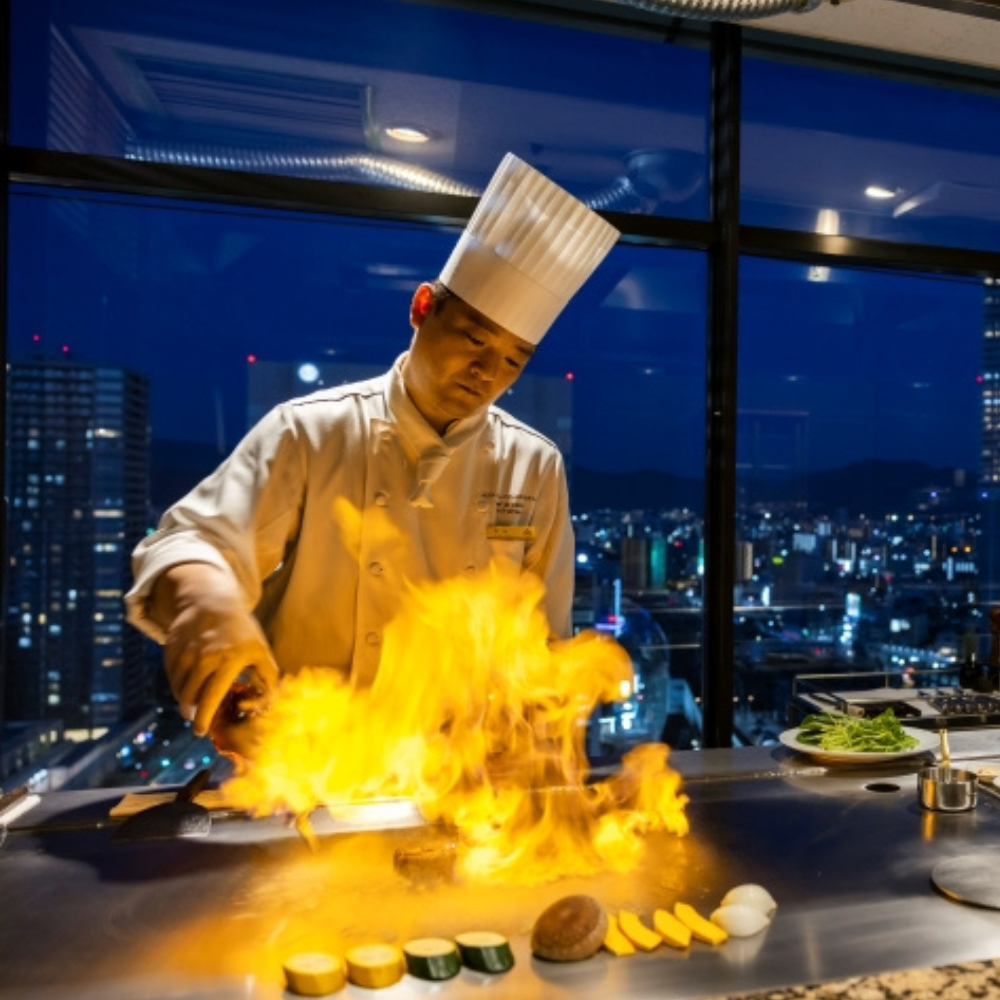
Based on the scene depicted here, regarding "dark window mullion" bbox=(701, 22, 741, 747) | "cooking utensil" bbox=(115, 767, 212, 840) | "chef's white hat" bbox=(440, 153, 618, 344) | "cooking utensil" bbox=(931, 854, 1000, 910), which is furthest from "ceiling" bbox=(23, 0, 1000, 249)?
"cooking utensil" bbox=(931, 854, 1000, 910)

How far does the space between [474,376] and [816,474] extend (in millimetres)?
2529

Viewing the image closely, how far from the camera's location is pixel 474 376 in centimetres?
202

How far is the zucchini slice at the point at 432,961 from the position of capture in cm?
108

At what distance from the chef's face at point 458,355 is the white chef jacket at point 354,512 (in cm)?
13

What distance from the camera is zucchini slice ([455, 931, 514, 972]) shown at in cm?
110

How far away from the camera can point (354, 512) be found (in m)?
2.21

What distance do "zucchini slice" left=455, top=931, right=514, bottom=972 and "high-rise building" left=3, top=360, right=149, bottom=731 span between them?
2.51m

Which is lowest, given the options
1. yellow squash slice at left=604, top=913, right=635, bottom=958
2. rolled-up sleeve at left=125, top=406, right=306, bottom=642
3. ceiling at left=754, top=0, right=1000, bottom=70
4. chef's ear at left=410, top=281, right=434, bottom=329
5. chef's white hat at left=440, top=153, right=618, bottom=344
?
yellow squash slice at left=604, top=913, right=635, bottom=958

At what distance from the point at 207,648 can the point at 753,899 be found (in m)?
0.91

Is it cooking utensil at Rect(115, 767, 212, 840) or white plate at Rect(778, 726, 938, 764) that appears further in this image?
white plate at Rect(778, 726, 938, 764)

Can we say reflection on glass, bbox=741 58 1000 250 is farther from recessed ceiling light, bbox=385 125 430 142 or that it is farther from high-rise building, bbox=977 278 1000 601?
recessed ceiling light, bbox=385 125 430 142

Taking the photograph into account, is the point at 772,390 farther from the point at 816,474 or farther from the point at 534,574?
the point at 534,574

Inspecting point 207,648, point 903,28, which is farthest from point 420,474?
point 903,28

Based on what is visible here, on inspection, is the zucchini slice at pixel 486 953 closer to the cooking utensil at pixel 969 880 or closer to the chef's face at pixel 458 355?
the cooking utensil at pixel 969 880
